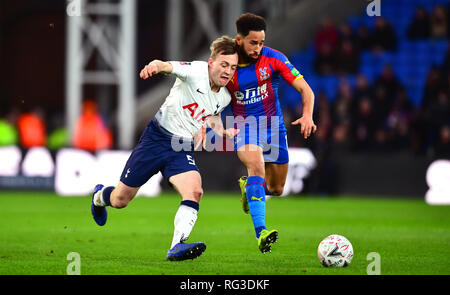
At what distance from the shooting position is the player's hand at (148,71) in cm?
660

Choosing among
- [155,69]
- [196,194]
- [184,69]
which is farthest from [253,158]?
[155,69]

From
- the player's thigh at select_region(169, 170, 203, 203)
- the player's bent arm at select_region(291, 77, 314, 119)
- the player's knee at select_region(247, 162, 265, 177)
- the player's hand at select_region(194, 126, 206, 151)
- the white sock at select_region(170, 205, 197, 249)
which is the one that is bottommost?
the white sock at select_region(170, 205, 197, 249)

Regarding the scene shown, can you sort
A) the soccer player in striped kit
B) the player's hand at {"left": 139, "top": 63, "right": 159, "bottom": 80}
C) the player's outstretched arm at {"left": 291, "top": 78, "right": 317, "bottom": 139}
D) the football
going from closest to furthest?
the player's hand at {"left": 139, "top": 63, "right": 159, "bottom": 80}, the football, the player's outstretched arm at {"left": 291, "top": 78, "right": 317, "bottom": 139}, the soccer player in striped kit

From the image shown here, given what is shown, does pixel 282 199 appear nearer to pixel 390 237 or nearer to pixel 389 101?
pixel 389 101

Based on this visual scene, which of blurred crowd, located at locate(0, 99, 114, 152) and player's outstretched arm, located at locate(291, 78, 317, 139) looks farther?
blurred crowd, located at locate(0, 99, 114, 152)

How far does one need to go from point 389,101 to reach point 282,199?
3.32 metres

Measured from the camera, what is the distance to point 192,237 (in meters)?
9.70

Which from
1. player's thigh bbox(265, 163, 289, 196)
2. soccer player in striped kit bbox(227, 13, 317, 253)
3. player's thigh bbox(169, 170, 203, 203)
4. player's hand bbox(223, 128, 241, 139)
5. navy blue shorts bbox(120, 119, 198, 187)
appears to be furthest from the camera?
player's thigh bbox(265, 163, 289, 196)

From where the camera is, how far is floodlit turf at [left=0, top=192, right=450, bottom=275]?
7027 millimetres

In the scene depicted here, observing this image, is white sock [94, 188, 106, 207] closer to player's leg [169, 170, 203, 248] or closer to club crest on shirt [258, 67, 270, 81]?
player's leg [169, 170, 203, 248]

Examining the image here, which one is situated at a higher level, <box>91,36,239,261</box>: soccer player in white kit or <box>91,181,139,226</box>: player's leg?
<box>91,36,239,261</box>: soccer player in white kit

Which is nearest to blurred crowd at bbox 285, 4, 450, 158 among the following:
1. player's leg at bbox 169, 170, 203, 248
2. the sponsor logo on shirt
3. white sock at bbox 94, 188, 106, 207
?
the sponsor logo on shirt

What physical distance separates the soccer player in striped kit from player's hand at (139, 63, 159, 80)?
1430 millimetres
